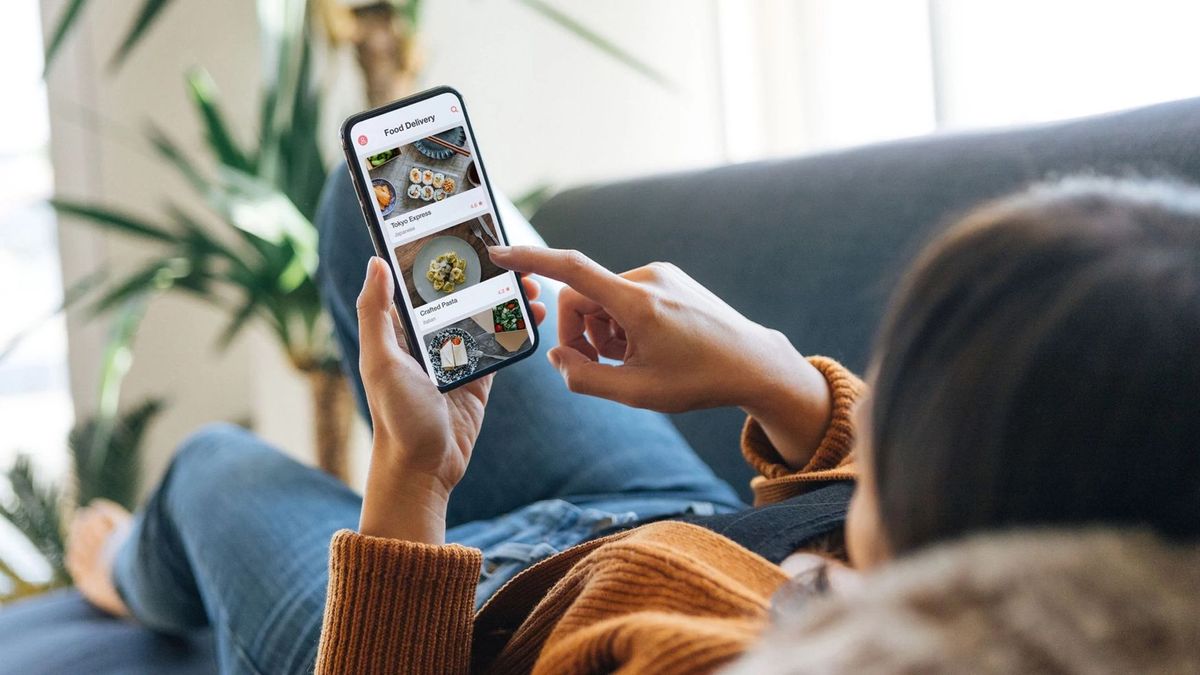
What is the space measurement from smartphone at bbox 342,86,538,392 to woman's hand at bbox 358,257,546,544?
1 cm

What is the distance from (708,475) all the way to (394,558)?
15.2 inches

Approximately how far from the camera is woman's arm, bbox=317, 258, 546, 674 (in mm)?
558

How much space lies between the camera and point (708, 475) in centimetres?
89

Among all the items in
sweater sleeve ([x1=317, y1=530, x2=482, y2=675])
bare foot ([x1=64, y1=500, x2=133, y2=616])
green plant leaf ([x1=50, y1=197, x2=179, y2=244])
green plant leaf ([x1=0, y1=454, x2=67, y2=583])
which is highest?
green plant leaf ([x1=50, y1=197, x2=179, y2=244])

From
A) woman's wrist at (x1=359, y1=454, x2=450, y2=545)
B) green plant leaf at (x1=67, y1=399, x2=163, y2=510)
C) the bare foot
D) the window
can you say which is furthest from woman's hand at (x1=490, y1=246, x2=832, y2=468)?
the window

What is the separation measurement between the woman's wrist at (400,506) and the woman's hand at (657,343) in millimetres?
104

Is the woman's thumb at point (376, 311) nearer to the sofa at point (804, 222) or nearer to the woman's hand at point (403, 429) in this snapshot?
the woman's hand at point (403, 429)

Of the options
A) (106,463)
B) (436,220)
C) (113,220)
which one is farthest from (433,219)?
(106,463)

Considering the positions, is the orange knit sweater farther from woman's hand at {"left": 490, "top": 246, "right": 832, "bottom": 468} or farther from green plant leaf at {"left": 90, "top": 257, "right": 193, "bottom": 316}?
green plant leaf at {"left": 90, "top": 257, "right": 193, "bottom": 316}

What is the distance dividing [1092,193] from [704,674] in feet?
0.70

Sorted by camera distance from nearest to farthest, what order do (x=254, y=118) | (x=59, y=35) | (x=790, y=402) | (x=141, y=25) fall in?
(x=790, y=402), (x=59, y=35), (x=141, y=25), (x=254, y=118)

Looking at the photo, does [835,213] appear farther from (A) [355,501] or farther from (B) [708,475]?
(A) [355,501]

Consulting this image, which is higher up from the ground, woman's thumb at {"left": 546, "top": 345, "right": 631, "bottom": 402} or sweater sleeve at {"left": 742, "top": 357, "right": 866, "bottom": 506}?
woman's thumb at {"left": 546, "top": 345, "right": 631, "bottom": 402}

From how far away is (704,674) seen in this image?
0.39 metres
